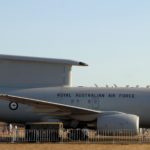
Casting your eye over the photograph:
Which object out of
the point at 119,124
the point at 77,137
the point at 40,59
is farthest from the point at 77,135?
the point at 40,59

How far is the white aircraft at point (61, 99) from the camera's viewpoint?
2950cm

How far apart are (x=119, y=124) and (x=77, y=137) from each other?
8.06ft

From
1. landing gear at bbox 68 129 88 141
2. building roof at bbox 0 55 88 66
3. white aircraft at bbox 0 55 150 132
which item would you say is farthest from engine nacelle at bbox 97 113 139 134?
building roof at bbox 0 55 88 66

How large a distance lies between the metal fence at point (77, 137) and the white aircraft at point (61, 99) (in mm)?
418

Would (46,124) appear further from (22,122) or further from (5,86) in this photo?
(5,86)

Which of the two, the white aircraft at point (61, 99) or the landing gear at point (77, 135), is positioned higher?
the white aircraft at point (61, 99)

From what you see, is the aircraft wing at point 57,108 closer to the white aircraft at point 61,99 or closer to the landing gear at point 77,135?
the white aircraft at point 61,99

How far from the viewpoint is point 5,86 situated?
3475 centimetres

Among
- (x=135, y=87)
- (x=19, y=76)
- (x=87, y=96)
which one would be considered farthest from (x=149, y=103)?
(x=19, y=76)

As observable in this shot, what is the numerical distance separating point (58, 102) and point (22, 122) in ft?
9.26

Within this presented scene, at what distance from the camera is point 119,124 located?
1129 inches

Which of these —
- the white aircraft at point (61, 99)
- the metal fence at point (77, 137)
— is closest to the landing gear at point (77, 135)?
the metal fence at point (77, 137)

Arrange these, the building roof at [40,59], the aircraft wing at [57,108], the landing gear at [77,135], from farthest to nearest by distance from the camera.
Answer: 1. the building roof at [40,59]
2. the aircraft wing at [57,108]
3. the landing gear at [77,135]

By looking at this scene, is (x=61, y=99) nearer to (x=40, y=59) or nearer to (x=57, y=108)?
(x=57, y=108)
